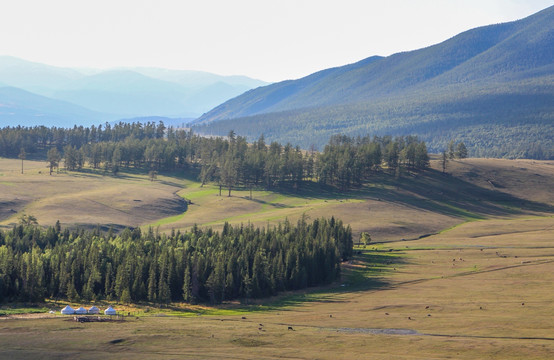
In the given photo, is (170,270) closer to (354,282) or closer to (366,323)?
(354,282)

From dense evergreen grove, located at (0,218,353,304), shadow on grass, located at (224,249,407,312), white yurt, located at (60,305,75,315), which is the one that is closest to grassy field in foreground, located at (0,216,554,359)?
shadow on grass, located at (224,249,407,312)

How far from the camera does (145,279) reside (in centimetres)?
11688

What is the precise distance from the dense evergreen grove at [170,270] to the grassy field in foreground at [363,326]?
6.40 meters

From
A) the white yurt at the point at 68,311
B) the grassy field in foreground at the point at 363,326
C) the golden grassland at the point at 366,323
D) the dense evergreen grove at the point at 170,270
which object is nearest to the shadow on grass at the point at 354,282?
the golden grassland at the point at 366,323

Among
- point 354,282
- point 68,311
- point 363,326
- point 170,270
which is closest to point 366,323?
point 363,326

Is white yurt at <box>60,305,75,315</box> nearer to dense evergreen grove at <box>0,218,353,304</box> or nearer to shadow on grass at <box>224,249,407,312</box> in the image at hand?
dense evergreen grove at <box>0,218,353,304</box>

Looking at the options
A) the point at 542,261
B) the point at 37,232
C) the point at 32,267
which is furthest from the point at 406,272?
the point at 37,232

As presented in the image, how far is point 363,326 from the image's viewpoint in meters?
91.4

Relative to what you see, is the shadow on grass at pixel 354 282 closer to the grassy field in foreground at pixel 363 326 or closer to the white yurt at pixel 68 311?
the grassy field in foreground at pixel 363 326

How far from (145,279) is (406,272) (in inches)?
1918

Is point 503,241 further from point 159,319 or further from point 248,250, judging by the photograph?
point 159,319

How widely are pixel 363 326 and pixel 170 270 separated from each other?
3769cm

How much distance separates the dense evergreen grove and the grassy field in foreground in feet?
21.0

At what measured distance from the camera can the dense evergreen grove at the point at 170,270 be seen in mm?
113000
